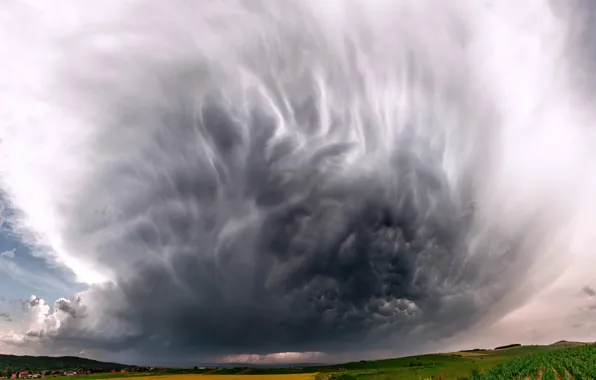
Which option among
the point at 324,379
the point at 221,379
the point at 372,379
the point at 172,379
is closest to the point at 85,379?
the point at 172,379

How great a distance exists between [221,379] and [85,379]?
200 ft

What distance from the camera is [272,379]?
151875mm

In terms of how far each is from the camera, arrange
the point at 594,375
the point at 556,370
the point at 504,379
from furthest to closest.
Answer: the point at 556,370 < the point at 504,379 < the point at 594,375

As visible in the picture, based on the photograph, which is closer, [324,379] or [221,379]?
[324,379]

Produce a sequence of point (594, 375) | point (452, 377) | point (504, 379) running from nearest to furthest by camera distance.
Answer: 1. point (594, 375)
2. point (504, 379)
3. point (452, 377)

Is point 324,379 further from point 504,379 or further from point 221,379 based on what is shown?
point 504,379

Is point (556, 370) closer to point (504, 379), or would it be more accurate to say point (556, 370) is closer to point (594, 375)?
point (504, 379)

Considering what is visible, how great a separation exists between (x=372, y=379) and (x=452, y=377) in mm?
29261

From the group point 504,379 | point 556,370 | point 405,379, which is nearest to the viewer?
point 504,379

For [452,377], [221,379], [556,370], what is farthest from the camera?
[221,379]

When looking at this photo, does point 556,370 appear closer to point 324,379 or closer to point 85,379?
point 324,379

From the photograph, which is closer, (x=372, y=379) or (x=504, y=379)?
(x=504, y=379)

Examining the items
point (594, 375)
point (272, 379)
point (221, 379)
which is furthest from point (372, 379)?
point (594, 375)

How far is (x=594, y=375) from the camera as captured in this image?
89.8 m
